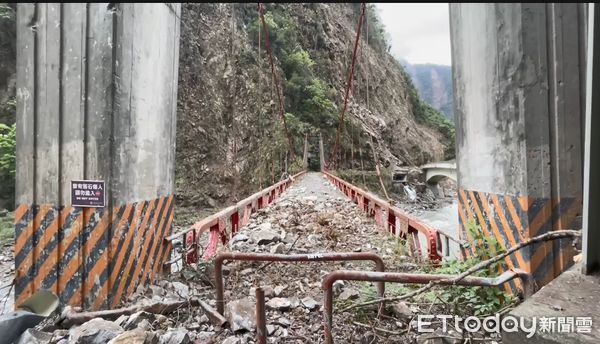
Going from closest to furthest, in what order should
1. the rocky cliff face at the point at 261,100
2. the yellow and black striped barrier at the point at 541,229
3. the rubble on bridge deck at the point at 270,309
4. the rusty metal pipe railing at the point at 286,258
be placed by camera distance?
the rubble on bridge deck at the point at 270,309 → the rusty metal pipe railing at the point at 286,258 → the yellow and black striped barrier at the point at 541,229 → the rocky cliff face at the point at 261,100

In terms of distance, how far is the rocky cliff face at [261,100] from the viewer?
12.4 m

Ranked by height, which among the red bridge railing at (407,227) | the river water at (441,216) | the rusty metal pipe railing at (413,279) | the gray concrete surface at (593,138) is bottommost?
the river water at (441,216)

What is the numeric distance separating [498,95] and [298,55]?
2210 centimetres

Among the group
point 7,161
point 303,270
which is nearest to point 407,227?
point 303,270

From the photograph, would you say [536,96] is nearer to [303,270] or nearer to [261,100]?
[303,270]

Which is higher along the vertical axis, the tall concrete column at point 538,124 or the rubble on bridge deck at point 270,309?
the tall concrete column at point 538,124

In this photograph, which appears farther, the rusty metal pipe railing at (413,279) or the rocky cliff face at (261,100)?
the rocky cliff face at (261,100)

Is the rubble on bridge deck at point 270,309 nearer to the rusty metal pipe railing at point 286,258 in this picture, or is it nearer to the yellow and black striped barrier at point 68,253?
the rusty metal pipe railing at point 286,258

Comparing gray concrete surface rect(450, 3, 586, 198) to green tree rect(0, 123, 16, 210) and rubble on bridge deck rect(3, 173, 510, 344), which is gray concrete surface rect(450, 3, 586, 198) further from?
green tree rect(0, 123, 16, 210)

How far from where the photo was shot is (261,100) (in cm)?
1792

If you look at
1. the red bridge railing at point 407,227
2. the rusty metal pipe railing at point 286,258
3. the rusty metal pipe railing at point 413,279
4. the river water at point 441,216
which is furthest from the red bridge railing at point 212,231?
the river water at point 441,216

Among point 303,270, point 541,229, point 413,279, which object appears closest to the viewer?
point 413,279

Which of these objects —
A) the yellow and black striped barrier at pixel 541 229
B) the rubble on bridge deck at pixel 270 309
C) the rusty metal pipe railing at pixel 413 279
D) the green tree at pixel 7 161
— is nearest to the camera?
the rusty metal pipe railing at pixel 413 279

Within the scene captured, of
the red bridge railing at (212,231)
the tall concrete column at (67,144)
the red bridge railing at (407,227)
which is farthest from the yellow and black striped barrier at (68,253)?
the red bridge railing at (407,227)
